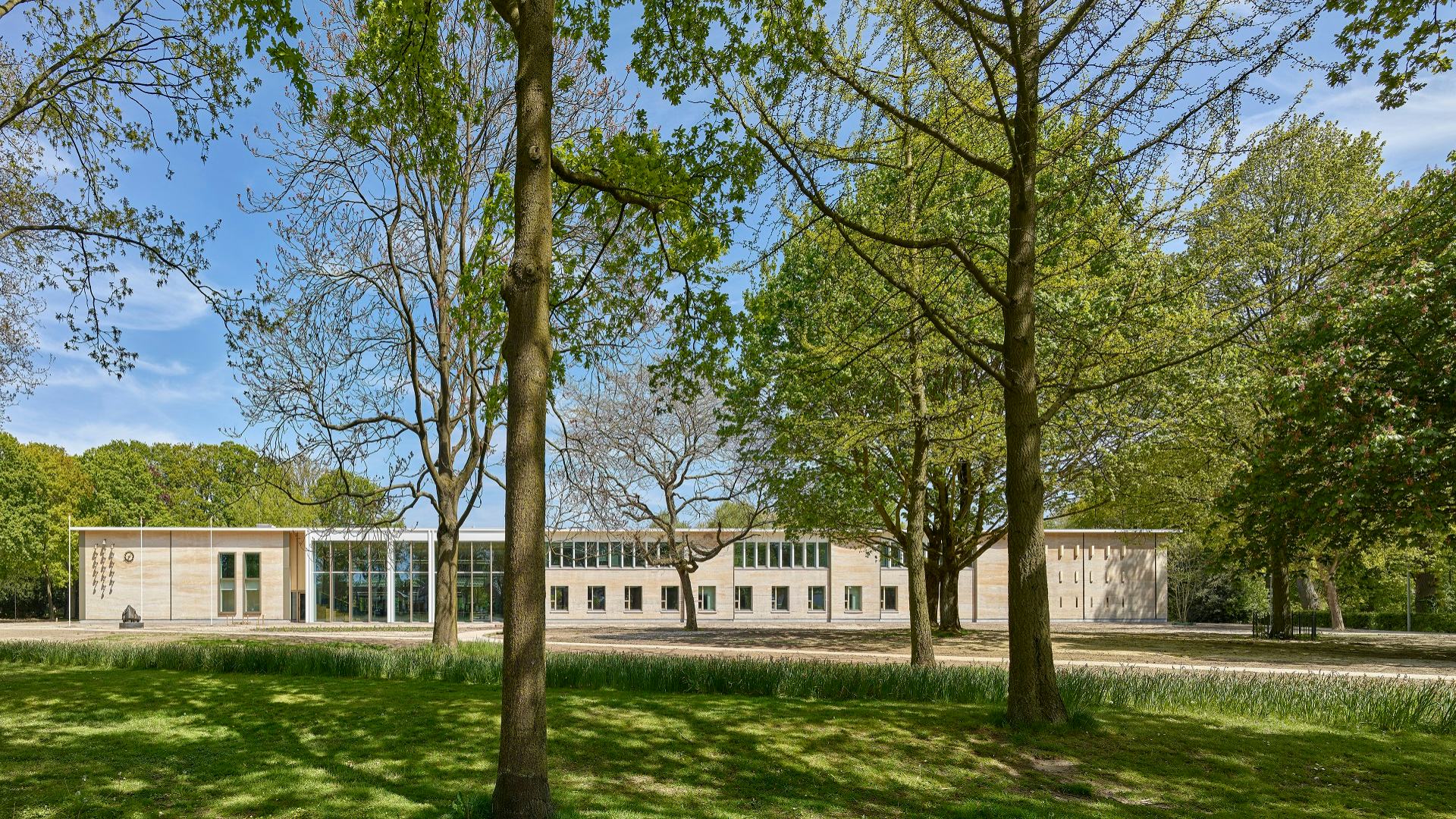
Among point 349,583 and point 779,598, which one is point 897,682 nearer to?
point 779,598

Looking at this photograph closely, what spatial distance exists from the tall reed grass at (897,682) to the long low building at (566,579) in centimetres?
2862

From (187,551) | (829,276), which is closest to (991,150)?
(829,276)

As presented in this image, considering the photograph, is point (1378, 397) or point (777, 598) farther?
point (777, 598)

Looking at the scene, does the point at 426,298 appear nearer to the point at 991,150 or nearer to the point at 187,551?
the point at 991,150

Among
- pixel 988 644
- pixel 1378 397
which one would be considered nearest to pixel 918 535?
pixel 1378 397

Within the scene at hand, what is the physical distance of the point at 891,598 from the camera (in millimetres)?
48719

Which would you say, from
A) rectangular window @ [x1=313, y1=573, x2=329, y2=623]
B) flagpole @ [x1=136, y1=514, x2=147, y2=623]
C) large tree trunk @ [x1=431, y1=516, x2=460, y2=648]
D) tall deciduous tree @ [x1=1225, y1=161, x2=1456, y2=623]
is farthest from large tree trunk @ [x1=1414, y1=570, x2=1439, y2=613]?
flagpole @ [x1=136, y1=514, x2=147, y2=623]

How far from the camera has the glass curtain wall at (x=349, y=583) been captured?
149 ft

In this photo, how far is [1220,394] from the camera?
21641mm

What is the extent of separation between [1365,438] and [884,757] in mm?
14641

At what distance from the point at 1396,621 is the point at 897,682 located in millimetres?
41745

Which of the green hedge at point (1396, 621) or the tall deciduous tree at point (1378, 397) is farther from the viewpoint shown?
the green hedge at point (1396, 621)

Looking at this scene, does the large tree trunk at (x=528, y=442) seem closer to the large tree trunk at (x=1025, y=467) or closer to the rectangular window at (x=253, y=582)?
the large tree trunk at (x=1025, y=467)

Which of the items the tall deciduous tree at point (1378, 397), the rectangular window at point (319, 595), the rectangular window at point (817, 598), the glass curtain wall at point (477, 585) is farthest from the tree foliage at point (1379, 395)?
the rectangular window at point (319, 595)
